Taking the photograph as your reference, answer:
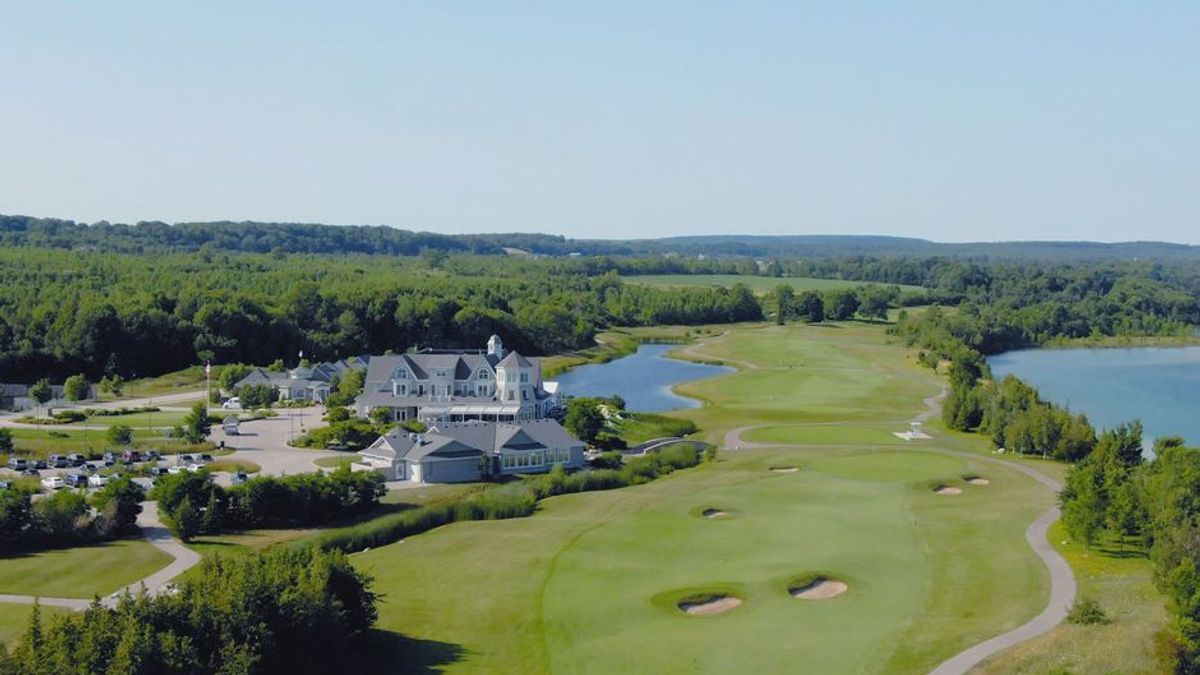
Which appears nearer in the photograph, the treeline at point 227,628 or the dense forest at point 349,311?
the treeline at point 227,628

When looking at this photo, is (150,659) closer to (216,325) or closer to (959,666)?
(959,666)

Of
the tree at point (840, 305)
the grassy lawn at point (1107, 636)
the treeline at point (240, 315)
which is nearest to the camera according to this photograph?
the grassy lawn at point (1107, 636)

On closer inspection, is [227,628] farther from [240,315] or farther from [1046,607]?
[240,315]

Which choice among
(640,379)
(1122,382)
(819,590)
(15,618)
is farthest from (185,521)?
(1122,382)

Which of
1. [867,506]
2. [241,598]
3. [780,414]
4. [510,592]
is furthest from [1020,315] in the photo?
[241,598]

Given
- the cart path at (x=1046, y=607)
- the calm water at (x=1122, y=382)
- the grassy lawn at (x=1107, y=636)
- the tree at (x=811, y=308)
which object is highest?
the tree at (x=811, y=308)

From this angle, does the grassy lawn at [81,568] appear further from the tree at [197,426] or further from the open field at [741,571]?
the tree at [197,426]

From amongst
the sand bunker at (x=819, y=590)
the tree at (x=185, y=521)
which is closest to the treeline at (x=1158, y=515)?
the sand bunker at (x=819, y=590)
